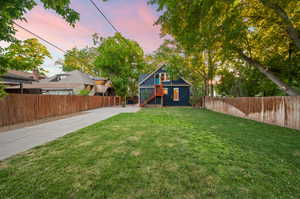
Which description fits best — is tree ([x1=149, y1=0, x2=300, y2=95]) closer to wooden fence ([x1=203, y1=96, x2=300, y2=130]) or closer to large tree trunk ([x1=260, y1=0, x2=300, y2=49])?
large tree trunk ([x1=260, y1=0, x2=300, y2=49])

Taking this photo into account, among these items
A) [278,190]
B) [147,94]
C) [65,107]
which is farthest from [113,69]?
[278,190]

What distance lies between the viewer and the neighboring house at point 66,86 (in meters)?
17.7

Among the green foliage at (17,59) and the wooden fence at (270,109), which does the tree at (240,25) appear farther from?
the green foliage at (17,59)

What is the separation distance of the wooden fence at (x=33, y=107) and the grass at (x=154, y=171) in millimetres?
4077

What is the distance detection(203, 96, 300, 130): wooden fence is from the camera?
5180 millimetres

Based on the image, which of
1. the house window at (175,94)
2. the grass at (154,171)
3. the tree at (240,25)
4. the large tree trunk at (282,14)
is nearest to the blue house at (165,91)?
the house window at (175,94)

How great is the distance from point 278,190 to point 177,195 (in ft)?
4.79

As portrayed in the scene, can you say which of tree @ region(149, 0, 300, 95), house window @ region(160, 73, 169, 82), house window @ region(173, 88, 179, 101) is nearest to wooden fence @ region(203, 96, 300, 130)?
tree @ region(149, 0, 300, 95)

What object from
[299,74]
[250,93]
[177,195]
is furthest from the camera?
[250,93]

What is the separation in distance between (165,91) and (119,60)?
511 inches

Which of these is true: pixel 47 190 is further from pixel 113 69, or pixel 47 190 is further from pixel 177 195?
pixel 113 69

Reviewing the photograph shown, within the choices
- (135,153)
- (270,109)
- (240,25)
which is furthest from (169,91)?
(135,153)

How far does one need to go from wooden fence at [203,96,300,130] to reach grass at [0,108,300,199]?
2.78 metres

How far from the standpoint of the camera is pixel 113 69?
81.4 ft
